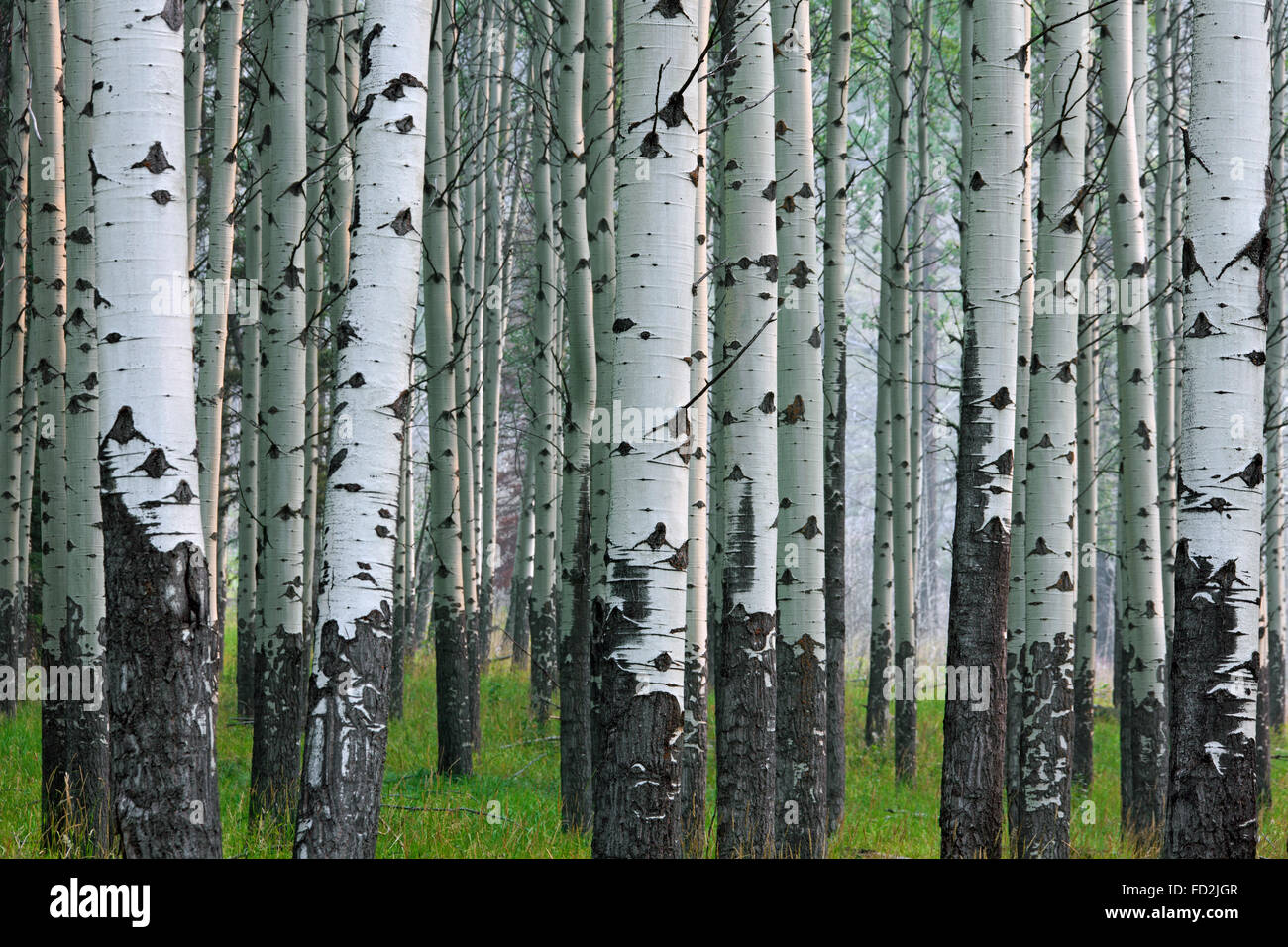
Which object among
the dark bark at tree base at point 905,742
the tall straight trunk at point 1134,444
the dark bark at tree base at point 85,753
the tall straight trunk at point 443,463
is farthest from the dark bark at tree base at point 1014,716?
the dark bark at tree base at point 85,753

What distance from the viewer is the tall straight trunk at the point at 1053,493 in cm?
589

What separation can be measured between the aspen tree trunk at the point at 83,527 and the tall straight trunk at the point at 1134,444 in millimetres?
6126

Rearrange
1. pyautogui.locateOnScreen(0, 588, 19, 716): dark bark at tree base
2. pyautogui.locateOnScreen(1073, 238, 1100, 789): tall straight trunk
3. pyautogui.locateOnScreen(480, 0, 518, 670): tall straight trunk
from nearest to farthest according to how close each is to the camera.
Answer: pyautogui.locateOnScreen(1073, 238, 1100, 789): tall straight trunk
pyautogui.locateOnScreen(0, 588, 19, 716): dark bark at tree base
pyautogui.locateOnScreen(480, 0, 518, 670): tall straight trunk

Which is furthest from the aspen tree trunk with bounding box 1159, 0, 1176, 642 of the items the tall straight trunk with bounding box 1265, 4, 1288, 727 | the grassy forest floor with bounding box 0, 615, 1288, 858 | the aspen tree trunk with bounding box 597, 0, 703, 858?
the aspen tree trunk with bounding box 597, 0, 703, 858

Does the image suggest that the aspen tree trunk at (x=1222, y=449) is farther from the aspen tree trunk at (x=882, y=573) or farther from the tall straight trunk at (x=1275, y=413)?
the aspen tree trunk at (x=882, y=573)

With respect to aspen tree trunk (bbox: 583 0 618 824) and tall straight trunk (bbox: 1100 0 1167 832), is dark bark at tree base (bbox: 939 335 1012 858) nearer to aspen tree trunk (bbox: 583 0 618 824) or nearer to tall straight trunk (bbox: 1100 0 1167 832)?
aspen tree trunk (bbox: 583 0 618 824)

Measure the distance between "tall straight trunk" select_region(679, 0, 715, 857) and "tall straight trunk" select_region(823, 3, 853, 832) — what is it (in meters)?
2.16

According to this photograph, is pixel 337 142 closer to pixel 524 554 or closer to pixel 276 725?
pixel 276 725

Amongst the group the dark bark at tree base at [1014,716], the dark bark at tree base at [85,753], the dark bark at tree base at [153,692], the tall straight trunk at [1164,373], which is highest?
the tall straight trunk at [1164,373]

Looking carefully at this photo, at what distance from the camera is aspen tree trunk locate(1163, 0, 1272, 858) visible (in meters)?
3.59

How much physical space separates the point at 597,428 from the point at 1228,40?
4558 millimetres

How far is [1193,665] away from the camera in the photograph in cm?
365
